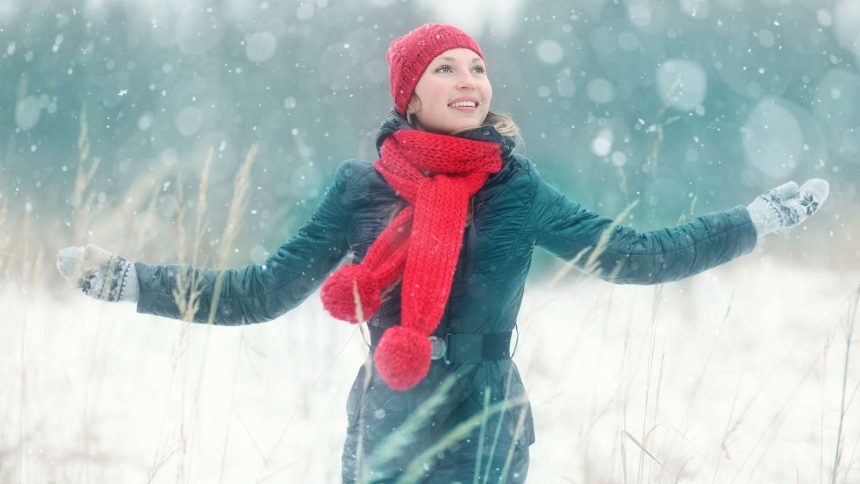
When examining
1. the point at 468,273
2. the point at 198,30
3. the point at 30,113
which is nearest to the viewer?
the point at 468,273

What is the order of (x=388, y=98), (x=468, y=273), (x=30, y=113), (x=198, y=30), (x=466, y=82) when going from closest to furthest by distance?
(x=468, y=273)
(x=466, y=82)
(x=388, y=98)
(x=30, y=113)
(x=198, y=30)

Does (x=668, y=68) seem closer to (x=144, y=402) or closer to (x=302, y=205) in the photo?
(x=302, y=205)

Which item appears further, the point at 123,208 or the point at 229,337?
the point at 229,337

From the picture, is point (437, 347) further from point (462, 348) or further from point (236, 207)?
point (236, 207)

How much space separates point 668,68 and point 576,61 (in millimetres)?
1100

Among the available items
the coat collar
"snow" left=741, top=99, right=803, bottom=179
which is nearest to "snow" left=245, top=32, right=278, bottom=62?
"snow" left=741, top=99, right=803, bottom=179

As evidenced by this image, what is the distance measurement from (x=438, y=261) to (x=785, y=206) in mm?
830

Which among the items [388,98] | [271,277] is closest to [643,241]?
[271,277]

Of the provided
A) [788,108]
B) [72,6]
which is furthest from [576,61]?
[72,6]

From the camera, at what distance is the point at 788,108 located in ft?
28.3

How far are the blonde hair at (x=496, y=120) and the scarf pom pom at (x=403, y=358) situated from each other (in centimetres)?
56

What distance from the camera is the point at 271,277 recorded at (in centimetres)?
173

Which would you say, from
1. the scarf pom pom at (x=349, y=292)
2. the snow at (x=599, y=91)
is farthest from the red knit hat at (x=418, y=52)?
the snow at (x=599, y=91)

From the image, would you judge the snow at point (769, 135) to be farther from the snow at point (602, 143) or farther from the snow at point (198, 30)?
the snow at point (198, 30)
